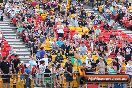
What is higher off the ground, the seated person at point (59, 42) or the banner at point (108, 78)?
the seated person at point (59, 42)

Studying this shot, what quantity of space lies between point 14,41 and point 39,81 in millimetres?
8515

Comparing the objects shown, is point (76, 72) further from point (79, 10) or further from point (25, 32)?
point (79, 10)

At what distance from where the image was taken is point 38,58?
96.7ft

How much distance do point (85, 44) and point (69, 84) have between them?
742cm

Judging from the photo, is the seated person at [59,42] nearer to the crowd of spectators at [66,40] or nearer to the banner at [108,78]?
the crowd of spectators at [66,40]

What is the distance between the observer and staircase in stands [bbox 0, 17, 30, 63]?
32.2 meters

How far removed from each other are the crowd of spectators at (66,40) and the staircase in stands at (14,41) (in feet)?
1.18

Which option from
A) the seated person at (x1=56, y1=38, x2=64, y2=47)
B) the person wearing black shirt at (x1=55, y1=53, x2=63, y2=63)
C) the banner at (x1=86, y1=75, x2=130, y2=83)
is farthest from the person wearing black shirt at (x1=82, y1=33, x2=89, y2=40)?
the banner at (x1=86, y1=75, x2=130, y2=83)

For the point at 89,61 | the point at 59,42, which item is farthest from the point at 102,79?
the point at 59,42

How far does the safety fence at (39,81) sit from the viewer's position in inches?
986

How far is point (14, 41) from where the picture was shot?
34219mm

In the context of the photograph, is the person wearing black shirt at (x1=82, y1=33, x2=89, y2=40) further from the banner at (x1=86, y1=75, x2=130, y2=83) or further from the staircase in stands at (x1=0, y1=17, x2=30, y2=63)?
the banner at (x1=86, y1=75, x2=130, y2=83)

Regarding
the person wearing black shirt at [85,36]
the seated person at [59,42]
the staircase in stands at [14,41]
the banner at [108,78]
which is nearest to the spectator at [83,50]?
the seated person at [59,42]

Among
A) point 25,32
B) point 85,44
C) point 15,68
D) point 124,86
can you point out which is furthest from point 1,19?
point 124,86
